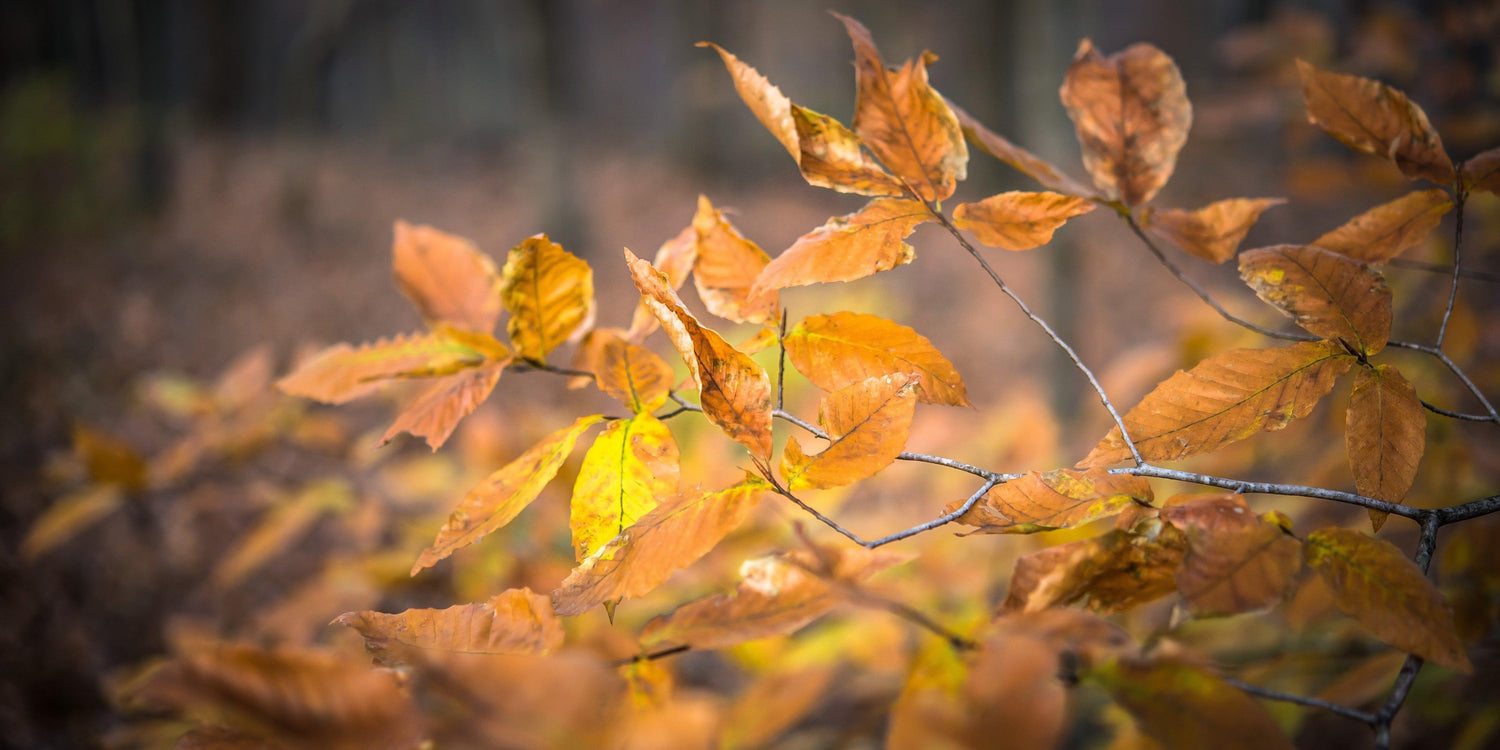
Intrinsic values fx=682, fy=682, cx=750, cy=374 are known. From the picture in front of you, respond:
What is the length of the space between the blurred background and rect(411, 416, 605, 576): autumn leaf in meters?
0.30

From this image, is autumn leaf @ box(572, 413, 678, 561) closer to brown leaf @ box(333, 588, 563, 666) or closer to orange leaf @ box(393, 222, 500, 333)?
brown leaf @ box(333, 588, 563, 666)

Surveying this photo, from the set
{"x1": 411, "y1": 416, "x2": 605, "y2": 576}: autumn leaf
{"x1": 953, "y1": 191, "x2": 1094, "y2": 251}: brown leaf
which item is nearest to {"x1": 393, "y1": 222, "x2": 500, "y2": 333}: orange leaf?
{"x1": 411, "y1": 416, "x2": 605, "y2": 576}: autumn leaf

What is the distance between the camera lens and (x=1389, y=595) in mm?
417

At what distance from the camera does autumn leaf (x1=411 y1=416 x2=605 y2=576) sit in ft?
1.61

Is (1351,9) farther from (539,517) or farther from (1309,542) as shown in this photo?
(539,517)

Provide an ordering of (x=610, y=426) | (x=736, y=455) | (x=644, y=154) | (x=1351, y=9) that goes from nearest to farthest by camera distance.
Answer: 1. (x=610, y=426)
2. (x=736, y=455)
3. (x=1351, y=9)
4. (x=644, y=154)

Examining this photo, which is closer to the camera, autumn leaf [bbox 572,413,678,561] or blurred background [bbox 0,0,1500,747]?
autumn leaf [bbox 572,413,678,561]

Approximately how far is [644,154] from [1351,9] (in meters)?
10.3

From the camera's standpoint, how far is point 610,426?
547 millimetres

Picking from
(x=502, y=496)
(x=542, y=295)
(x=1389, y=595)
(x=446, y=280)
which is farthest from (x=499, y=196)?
(x=1389, y=595)

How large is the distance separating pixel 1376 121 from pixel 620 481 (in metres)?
0.69

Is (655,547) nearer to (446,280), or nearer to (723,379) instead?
(723,379)

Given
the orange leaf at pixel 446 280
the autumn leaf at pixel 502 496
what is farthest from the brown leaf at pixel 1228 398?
the orange leaf at pixel 446 280

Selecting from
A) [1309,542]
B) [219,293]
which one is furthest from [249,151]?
[1309,542]
